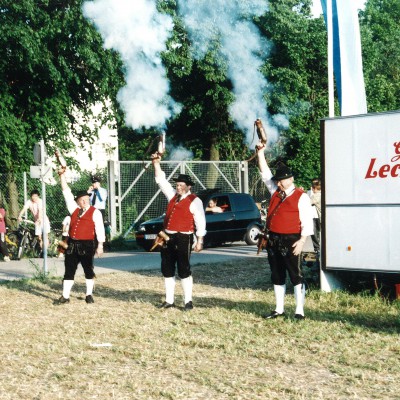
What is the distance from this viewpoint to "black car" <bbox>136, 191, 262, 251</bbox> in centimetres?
2362

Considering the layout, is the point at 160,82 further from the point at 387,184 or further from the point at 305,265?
the point at 387,184

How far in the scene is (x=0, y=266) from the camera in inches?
756

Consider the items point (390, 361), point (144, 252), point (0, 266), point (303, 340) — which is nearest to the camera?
point (390, 361)

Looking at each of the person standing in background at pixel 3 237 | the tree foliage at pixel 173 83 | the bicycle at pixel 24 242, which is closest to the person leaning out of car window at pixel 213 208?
the tree foliage at pixel 173 83

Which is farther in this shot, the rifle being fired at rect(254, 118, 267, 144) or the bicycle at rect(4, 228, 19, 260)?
the bicycle at rect(4, 228, 19, 260)

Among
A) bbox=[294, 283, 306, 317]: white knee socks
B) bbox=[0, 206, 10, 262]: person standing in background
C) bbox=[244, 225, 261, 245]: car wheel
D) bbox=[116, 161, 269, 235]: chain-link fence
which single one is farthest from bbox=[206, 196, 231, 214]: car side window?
bbox=[294, 283, 306, 317]: white knee socks

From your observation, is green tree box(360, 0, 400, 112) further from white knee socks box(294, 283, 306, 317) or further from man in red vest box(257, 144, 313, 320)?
white knee socks box(294, 283, 306, 317)

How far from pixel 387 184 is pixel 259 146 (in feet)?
7.60

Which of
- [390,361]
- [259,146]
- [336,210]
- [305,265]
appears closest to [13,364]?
[390,361]

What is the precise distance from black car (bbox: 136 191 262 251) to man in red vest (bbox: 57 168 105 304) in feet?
33.9

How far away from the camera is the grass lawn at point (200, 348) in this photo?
7242 mm

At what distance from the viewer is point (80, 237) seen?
1281 cm

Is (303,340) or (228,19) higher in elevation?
(228,19)

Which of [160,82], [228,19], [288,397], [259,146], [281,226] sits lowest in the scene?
[288,397]
